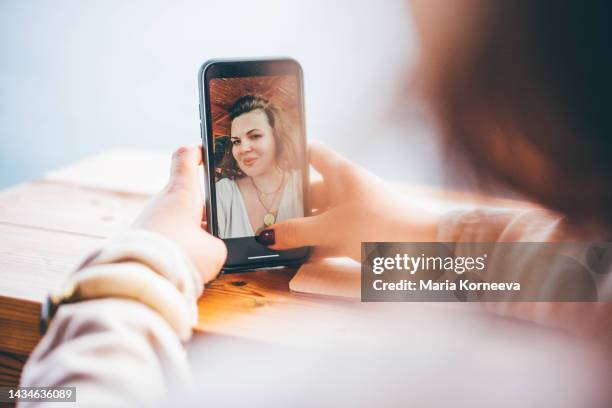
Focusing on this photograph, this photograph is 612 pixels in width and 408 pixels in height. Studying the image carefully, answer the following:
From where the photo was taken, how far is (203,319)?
45 cm

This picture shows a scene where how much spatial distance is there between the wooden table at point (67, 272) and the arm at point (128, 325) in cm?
5

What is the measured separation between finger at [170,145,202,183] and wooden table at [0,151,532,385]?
103mm

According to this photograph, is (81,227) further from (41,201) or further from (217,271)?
(217,271)

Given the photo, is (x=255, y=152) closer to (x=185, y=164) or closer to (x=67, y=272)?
(x=185, y=164)

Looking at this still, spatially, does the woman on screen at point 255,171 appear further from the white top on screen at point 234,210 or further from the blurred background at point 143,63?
the blurred background at point 143,63

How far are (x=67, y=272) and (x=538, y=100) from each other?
1.41 feet

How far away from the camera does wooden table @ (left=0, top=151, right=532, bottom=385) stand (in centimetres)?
46

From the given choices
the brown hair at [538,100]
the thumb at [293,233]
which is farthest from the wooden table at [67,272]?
the brown hair at [538,100]

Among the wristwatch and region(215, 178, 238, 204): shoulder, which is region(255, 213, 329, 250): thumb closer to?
region(215, 178, 238, 204): shoulder

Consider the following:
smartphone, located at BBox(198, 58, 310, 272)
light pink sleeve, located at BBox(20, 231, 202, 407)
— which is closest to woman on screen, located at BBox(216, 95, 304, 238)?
smartphone, located at BBox(198, 58, 310, 272)

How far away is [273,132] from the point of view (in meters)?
0.52

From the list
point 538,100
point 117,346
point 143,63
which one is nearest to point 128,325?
point 117,346

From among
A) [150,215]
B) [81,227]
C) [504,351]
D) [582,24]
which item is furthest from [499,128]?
[81,227]

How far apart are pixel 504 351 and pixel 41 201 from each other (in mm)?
550
